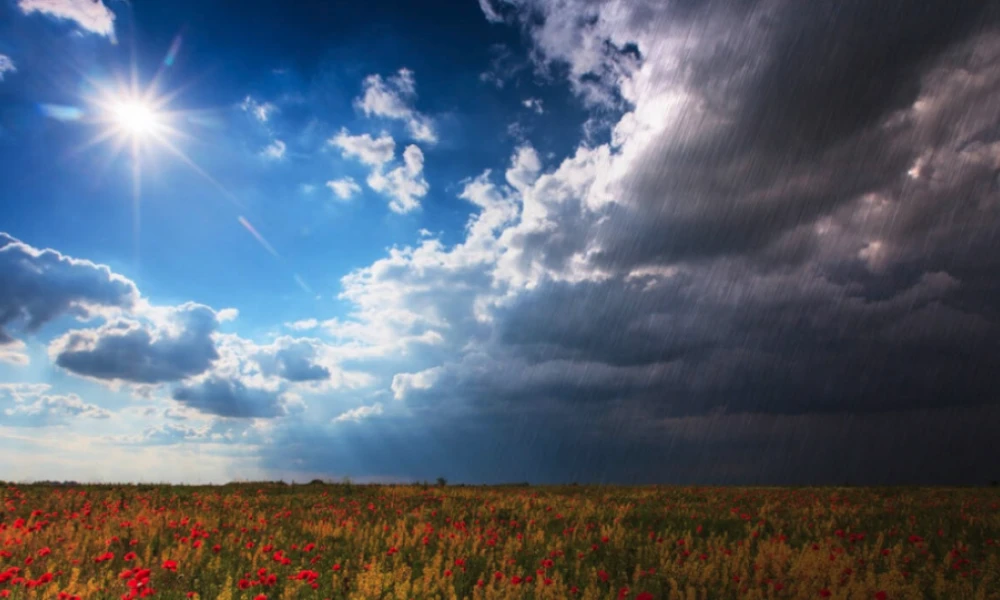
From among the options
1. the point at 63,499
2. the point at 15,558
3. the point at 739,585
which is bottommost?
the point at 739,585

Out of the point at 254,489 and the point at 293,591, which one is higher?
the point at 254,489

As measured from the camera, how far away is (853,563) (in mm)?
8938

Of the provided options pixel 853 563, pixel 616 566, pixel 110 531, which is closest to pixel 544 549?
pixel 616 566

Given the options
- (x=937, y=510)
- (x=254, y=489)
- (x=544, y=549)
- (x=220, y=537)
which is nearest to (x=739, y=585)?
(x=544, y=549)

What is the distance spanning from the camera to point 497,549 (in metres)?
10.7

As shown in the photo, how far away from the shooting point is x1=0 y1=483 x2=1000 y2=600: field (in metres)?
7.53

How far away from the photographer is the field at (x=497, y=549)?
7.53 m

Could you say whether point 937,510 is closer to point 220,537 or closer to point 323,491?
point 220,537

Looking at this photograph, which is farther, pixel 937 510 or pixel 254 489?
pixel 254 489

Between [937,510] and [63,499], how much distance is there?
2395 centimetres

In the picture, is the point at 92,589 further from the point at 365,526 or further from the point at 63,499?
the point at 63,499

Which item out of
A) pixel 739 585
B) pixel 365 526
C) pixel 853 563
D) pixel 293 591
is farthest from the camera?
pixel 365 526

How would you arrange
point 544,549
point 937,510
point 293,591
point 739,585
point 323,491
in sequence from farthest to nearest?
point 323,491, point 937,510, point 544,549, point 739,585, point 293,591

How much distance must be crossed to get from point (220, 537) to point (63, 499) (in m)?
9.27
